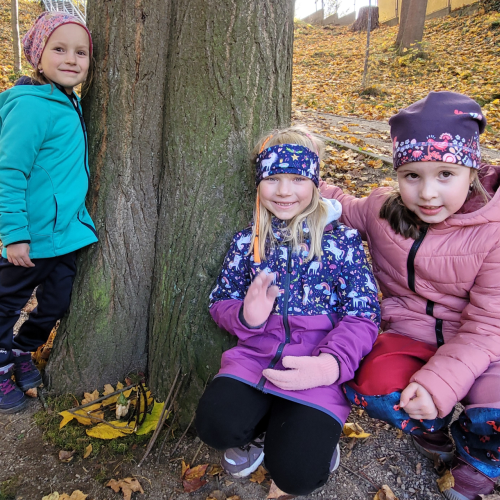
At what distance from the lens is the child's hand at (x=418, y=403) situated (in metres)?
1.72

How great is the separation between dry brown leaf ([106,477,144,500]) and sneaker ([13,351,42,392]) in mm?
896

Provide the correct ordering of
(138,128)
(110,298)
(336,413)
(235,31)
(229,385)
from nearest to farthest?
(336,413) < (229,385) < (235,31) < (138,128) < (110,298)

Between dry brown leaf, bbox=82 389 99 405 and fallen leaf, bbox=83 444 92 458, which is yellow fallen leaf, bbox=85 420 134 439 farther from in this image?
dry brown leaf, bbox=82 389 99 405

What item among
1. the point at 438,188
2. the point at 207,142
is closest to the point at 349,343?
the point at 438,188

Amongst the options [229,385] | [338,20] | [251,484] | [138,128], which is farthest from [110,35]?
[338,20]

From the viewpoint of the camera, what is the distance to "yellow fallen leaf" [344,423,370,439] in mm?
2285

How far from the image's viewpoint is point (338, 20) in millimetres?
25500

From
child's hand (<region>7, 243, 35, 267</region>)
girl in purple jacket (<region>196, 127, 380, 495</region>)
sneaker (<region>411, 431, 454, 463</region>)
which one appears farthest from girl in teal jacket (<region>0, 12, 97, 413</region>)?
sneaker (<region>411, 431, 454, 463</region>)

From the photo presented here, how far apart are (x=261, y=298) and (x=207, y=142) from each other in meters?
0.87

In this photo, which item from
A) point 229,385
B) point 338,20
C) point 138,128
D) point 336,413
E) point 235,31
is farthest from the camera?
point 338,20

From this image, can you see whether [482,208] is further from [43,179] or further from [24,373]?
[24,373]

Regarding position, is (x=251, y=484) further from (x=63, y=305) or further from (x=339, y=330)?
(x=63, y=305)

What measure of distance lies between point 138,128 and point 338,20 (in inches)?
1078

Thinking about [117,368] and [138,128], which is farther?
[117,368]
